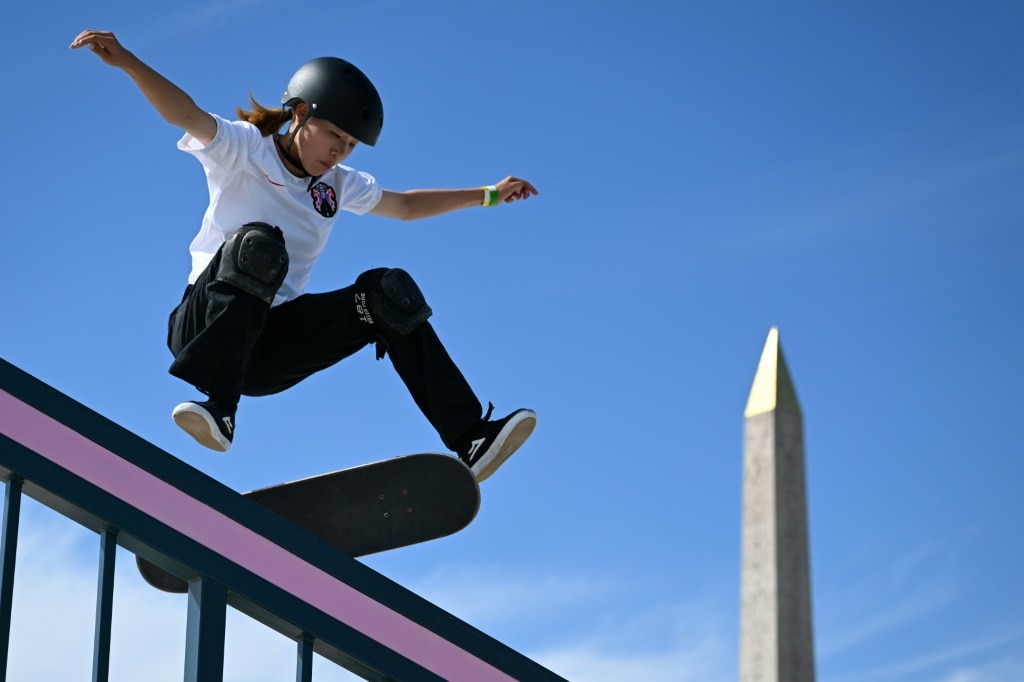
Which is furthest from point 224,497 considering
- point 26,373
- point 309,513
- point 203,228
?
point 203,228

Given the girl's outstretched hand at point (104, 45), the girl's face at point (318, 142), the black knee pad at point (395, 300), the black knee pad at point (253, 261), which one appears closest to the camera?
the girl's outstretched hand at point (104, 45)

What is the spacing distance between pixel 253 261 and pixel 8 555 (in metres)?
1.88

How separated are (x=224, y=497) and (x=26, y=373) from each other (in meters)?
0.39

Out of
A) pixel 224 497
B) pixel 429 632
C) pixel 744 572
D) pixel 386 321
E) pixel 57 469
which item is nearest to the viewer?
pixel 57 469

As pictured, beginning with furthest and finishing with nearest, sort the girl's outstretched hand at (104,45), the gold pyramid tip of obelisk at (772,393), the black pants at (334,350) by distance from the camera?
the gold pyramid tip of obelisk at (772,393)
the black pants at (334,350)
the girl's outstretched hand at (104,45)

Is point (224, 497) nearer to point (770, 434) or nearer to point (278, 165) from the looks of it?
point (278, 165)

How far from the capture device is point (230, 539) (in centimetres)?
243

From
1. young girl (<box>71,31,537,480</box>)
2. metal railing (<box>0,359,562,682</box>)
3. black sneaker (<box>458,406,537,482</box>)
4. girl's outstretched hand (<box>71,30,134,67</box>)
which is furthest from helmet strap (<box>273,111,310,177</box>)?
metal railing (<box>0,359,562,682</box>)

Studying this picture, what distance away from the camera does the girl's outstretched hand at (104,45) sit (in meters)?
3.86

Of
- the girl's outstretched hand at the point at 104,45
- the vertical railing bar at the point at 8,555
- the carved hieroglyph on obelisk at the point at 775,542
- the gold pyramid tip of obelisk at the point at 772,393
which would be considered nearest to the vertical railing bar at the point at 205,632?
the vertical railing bar at the point at 8,555

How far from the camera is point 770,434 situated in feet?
34.2

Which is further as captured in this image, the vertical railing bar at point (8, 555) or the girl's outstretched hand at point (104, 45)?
the girl's outstretched hand at point (104, 45)

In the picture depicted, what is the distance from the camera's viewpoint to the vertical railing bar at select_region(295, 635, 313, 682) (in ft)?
7.99

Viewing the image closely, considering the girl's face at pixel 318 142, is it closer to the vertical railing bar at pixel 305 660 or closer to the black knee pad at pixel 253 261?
the black knee pad at pixel 253 261
